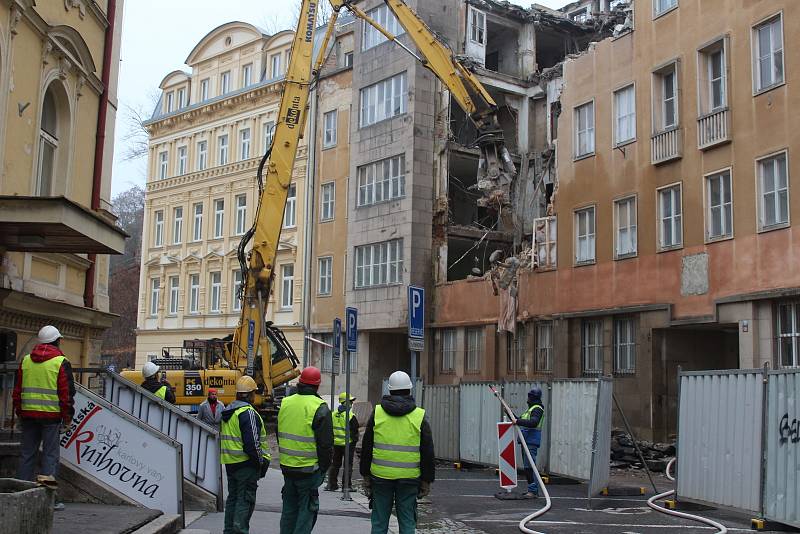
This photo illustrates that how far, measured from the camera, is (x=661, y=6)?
24203 millimetres

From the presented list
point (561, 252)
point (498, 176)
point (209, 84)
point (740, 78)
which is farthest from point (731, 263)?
point (209, 84)

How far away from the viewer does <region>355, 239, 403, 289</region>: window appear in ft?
108

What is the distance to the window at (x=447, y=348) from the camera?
31.3m

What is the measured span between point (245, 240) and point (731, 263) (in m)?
11.8

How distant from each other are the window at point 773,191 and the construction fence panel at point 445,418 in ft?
25.7

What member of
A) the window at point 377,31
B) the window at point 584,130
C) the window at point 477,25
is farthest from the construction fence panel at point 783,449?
the window at point 377,31

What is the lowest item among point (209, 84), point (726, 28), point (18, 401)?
point (18, 401)

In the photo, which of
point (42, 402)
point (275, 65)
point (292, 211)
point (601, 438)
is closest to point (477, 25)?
point (275, 65)

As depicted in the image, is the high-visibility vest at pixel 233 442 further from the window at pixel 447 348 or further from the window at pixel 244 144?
the window at pixel 244 144

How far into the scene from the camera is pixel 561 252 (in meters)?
26.7

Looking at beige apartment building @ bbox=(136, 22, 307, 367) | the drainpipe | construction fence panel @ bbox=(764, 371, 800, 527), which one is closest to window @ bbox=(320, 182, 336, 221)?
beige apartment building @ bbox=(136, 22, 307, 367)

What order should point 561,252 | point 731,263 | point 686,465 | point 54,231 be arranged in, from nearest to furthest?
point 54,231, point 686,465, point 731,263, point 561,252

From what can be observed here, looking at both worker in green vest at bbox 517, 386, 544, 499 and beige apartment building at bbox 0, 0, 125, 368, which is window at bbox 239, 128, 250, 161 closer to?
beige apartment building at bbox 0, 0, 125, 368

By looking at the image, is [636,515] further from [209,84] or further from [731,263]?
[209,84]
